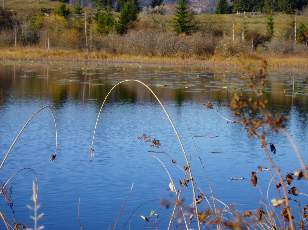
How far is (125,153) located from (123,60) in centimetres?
2497

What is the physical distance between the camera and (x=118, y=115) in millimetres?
13430

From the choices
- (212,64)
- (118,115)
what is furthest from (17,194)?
(212,64)

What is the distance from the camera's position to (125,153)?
9.26 m

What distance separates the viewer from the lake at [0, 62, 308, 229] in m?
6.55

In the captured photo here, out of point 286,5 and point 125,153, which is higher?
point 286,5

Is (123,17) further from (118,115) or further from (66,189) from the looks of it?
(66,189)

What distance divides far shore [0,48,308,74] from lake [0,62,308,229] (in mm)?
12721

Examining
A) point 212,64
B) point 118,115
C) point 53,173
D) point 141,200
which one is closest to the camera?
point 141,200

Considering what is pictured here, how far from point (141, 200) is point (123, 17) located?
37.1 metres

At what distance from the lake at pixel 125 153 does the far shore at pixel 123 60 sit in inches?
501

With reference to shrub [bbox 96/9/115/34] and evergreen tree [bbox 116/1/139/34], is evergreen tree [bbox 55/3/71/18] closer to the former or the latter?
shrub [bbox 96/9/115/34]

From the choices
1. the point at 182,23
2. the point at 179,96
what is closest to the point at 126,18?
the point at 182,23

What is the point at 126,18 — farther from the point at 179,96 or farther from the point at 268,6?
the point at 179,96

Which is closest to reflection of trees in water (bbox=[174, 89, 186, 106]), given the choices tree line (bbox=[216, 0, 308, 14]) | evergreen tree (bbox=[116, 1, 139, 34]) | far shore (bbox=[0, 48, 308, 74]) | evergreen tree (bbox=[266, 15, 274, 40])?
far shore (bbox=[0, 48, 308, 74])
